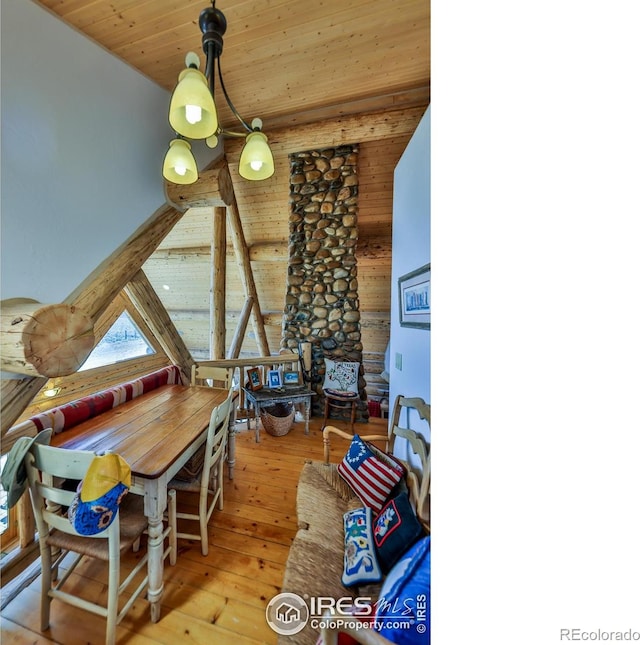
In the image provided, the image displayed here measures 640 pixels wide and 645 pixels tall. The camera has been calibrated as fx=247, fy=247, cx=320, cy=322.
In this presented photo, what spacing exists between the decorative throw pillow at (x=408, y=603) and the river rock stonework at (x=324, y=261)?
2.31 m

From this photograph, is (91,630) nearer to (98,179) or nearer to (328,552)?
(328,552)

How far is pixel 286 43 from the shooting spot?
6.14 ft

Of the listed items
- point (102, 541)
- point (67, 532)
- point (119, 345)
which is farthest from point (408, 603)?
point (119, 345)

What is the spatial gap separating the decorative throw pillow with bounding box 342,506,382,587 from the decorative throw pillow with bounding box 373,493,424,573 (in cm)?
3

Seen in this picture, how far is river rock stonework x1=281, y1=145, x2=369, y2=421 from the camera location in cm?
325

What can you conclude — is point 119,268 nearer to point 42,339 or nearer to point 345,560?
point 42,339

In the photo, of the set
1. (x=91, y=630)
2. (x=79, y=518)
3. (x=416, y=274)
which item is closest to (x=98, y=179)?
(x=79, y=518)

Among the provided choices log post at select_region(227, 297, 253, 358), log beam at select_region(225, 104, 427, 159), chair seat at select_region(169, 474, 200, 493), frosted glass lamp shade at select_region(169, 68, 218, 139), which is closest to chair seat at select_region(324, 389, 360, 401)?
log post at select_region(227, 297, 253, 358)

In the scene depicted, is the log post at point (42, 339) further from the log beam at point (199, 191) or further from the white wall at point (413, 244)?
the white wall at point (413, 244)

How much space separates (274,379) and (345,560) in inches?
82.3

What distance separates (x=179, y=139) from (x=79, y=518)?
1955 millimetres

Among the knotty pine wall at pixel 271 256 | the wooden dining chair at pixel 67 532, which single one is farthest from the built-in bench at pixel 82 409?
the knotty pine wall at pixel 271 256

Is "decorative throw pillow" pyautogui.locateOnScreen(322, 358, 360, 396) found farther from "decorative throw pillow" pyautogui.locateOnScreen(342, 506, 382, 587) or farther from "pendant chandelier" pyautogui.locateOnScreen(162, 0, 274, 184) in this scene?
"pendant chandelier" pyautogui.locateOnScreen(162, 0, 274, 184)
